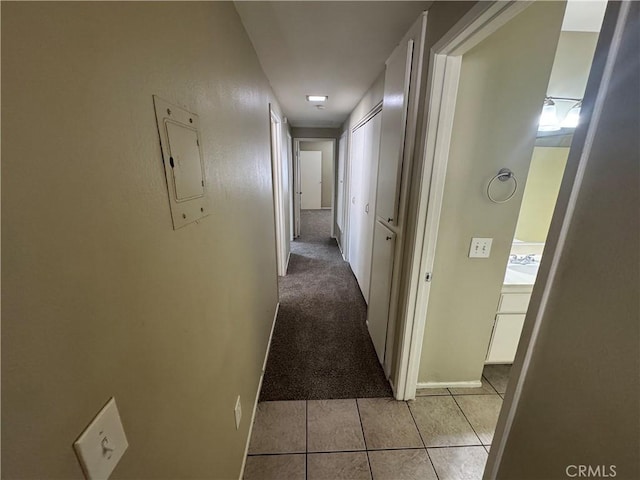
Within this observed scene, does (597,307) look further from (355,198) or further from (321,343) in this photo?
(355,198)

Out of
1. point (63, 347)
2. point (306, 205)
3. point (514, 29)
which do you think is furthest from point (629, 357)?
point (306, 205)

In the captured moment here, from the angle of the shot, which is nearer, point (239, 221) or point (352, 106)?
point (239, 221)

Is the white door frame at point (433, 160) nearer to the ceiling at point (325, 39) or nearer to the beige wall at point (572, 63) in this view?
the ceiling at point (325, 39)

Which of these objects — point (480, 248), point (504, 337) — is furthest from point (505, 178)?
point (504, 337)

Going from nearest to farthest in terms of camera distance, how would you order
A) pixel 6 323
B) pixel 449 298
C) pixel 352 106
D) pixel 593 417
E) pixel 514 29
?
pixel 6 323
pixel 593 417
pixel 514 29
pixel 449 298
pixel 352 106

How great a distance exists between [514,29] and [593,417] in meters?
1.67

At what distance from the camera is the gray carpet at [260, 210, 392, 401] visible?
188 centimetres

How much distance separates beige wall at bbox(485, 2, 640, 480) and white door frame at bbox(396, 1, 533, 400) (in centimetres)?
62

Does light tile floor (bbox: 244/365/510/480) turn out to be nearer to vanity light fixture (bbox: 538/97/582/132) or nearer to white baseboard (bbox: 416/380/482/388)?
white baseboard (bbox: 416/380/482/388)

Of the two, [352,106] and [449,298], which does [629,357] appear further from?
[352,106]

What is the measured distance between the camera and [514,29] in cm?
131

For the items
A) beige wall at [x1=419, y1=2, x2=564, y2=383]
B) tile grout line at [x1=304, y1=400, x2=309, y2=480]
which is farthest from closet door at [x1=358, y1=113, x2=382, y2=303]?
tile grout line at [x1=304, y1=400, x2=309, y2=480]

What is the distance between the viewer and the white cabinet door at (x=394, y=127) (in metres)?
1.56

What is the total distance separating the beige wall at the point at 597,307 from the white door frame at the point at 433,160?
620 mm
